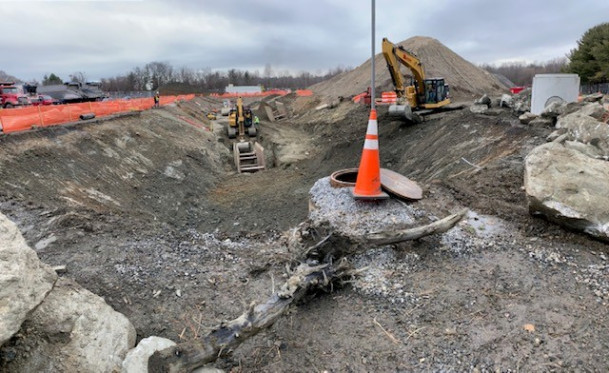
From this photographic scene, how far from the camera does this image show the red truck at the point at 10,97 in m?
18.8

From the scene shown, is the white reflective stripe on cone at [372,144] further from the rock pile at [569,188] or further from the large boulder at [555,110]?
the large boulder at [555,110]

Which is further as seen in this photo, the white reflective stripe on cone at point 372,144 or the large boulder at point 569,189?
the white reflective stripe on cone at point 372,144

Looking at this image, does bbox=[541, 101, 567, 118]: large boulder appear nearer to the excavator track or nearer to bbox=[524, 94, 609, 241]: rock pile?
bbox=[524, 94, 609, 241]: rock pile

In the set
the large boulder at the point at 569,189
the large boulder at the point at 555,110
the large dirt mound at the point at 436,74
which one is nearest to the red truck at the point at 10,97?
the large boulder at the point at 555,110

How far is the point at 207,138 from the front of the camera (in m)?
20.1

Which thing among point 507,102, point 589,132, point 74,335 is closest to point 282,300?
point 74,335

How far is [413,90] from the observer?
54.3 ft

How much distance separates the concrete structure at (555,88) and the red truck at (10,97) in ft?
73.0

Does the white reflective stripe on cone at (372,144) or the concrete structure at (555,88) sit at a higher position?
the concrete structure at (555,88)

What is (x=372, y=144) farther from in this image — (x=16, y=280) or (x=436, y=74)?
(x=436, y=74)

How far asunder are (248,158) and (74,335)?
14556mm

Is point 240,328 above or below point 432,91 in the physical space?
below

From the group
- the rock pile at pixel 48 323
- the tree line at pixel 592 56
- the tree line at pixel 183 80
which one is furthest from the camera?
the tree line at pixel 183 80

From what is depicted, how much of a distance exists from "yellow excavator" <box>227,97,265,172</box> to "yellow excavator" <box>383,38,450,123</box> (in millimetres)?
6142
